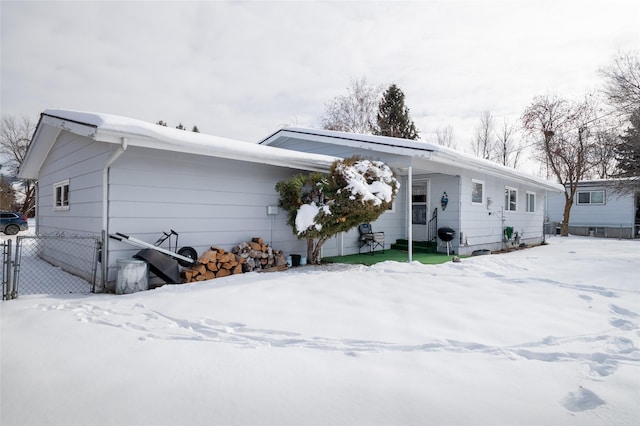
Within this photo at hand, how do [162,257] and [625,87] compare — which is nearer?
[162,257]

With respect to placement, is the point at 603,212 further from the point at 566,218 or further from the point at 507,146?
the point at 507,146

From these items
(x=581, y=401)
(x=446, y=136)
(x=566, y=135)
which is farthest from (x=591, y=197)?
(x=581, y=401)

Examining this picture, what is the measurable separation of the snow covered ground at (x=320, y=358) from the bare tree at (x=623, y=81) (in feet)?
36.1

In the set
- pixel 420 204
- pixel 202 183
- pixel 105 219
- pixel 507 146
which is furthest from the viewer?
pixel 507 146

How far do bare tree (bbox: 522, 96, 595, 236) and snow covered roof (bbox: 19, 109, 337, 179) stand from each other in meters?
18.9

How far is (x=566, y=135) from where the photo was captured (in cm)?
2120

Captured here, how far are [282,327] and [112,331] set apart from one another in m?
1.67

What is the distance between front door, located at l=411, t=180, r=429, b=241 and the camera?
432 inches

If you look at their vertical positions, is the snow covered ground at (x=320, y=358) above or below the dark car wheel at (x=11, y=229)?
below

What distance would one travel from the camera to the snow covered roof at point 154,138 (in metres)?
4.91

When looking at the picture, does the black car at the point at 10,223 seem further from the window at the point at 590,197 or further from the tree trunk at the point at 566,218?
the window at the point at 590,197

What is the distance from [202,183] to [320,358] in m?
4.58

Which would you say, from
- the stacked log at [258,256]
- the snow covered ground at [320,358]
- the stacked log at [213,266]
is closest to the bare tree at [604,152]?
the snow covered ground at [320,358]

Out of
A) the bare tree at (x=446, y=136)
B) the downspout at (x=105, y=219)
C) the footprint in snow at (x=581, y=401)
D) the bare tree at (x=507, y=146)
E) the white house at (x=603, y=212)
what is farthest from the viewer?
the bare tree at (x=446, y=136)
